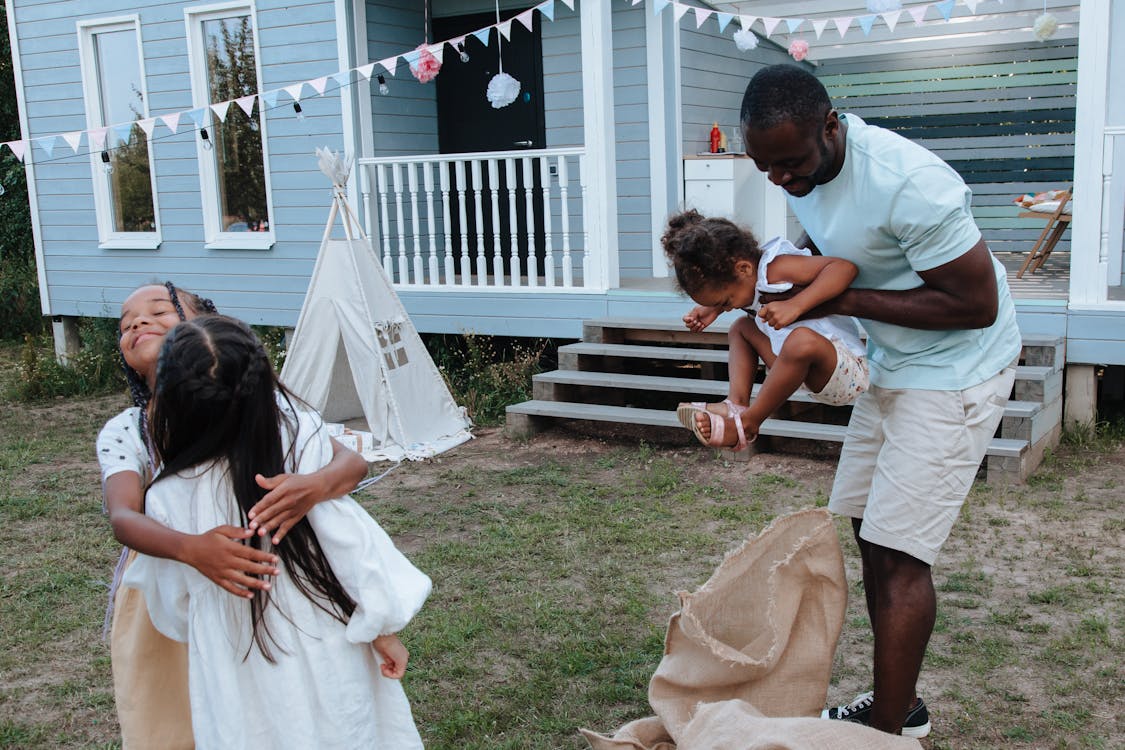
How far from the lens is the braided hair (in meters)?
2.54

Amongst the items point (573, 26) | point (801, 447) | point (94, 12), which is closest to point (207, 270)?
point (94, 12)

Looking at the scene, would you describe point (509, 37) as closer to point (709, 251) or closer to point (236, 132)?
point (236, 132)

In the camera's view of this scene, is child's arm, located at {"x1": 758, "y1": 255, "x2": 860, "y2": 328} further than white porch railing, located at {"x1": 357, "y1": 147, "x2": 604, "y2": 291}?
No

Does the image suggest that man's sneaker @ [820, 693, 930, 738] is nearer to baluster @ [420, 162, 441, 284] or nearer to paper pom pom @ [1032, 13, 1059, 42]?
baluster @ [420, 162, 441, 284]

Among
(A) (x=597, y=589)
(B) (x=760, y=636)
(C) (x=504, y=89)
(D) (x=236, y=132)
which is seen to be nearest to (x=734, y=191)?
(C) (x=504, y=89)

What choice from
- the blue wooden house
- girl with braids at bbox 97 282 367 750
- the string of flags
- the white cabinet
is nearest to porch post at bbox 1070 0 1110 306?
the string of flags

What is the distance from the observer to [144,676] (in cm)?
231

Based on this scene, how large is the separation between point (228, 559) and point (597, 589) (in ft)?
7.82

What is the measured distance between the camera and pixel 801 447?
233 inches

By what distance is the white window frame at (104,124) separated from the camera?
9.82 metres

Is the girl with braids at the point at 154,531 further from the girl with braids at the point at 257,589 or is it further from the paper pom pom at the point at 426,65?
the paper pom pom at the point at 426,65

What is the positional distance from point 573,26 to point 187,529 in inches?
292

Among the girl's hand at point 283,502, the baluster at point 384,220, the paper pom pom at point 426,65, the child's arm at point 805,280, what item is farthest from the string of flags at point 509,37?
the girl's hand at point 283,502

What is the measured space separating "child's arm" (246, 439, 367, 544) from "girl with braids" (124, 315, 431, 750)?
0.16ft
